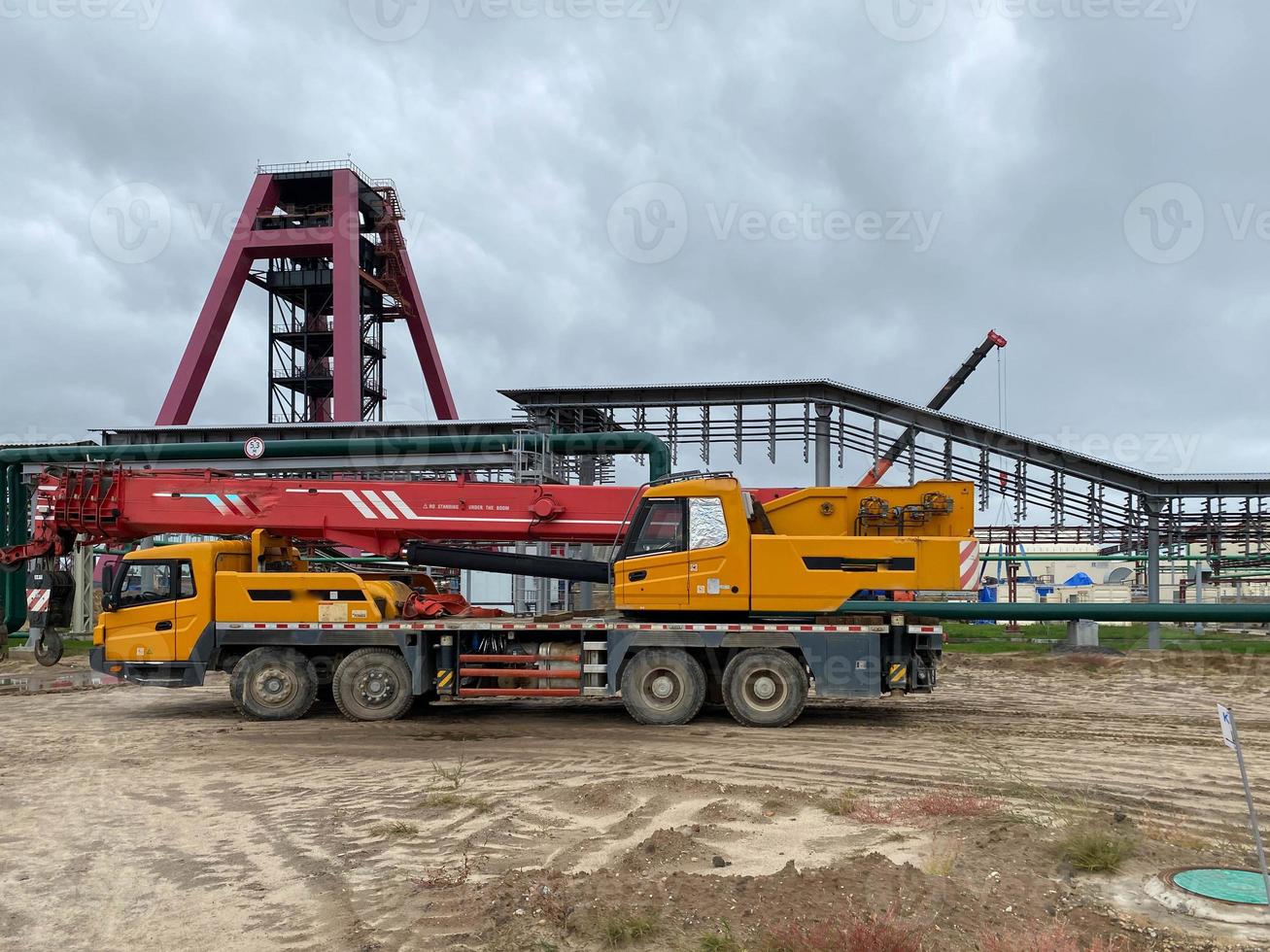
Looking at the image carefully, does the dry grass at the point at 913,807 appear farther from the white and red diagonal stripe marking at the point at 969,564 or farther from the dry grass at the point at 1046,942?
the white and red diagonal stripe marking at the point at 969,564

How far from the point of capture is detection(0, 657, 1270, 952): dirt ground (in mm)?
5641

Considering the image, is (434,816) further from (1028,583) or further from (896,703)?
(1028,583)

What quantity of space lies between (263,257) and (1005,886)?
43.7 m

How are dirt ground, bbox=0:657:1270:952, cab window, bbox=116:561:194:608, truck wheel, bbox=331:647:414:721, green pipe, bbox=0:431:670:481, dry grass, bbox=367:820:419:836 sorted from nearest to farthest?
dirt ground, bbox=0:657:1270:952 → dry grass, bbox=367:820:419:836 → truck wheel, bbox=331:647:414:721 → cab window, bbox=116:561:194:608 → green pipe, bbox=0:431:670:481

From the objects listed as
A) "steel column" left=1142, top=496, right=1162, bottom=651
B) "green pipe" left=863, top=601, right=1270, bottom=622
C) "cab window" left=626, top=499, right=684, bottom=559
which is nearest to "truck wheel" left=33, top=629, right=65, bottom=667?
"cab window" left=626, top=499, right=684, bottom=559

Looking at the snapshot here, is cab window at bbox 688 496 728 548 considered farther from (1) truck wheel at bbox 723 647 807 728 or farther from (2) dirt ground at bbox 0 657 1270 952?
(2) dirt ground at bbox 0 657 1270 952

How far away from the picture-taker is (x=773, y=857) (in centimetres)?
687

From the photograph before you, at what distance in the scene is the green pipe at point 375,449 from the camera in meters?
22.5

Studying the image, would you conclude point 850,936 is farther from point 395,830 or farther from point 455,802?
point 455,802

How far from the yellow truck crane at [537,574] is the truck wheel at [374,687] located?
0.03 m

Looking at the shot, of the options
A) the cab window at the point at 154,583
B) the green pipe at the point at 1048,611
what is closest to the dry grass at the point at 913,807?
the green pipe at the point at 1048,611

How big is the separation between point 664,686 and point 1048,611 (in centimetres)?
525

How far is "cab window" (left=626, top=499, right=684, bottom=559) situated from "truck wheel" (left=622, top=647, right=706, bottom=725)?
1.43 m

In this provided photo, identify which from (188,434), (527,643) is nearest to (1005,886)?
(527,643)
